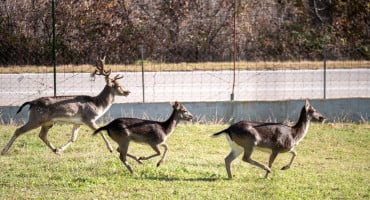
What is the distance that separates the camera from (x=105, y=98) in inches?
665

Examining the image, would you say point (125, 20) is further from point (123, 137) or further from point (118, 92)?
point (123, 137)

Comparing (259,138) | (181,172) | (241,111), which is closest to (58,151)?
(181,172)

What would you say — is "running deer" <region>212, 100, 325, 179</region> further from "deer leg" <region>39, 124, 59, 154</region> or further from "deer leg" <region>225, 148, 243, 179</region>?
"deer leg" <region>39, 124, 59, 154</region>

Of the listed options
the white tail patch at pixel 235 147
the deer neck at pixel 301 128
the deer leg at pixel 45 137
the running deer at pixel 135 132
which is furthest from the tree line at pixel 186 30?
the white tail patch at pixel 235 147

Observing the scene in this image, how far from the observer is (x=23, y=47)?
2320 centimetres

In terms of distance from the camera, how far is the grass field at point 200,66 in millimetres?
23172

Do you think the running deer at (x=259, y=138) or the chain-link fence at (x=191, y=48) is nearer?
the running deer at (x=259, y=138)

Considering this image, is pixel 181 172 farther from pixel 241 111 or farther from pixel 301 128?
pixel 241 111

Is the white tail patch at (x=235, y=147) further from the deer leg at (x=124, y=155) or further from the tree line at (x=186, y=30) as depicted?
the tree line at (x=186, y=30)

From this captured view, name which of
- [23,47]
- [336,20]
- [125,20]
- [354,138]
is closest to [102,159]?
[354,138]

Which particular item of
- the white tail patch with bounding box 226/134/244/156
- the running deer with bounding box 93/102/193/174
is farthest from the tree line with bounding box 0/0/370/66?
the white tail patch with bounding box 226/134/244/156

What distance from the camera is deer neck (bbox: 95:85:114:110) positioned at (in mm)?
16672

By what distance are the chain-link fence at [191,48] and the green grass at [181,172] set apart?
18.4 feet

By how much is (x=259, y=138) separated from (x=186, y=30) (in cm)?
1532
